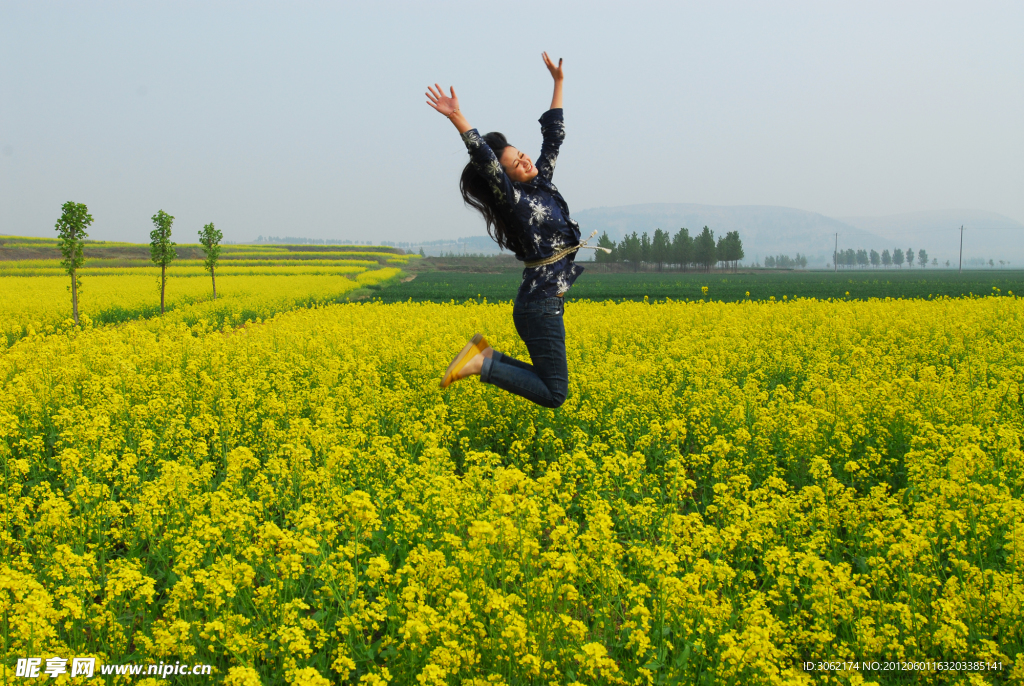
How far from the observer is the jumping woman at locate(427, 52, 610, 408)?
3.98m

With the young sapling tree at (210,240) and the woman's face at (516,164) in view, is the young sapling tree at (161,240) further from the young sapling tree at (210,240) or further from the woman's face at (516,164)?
the woman's face at (516,164)

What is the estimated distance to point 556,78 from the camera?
4.46 meters

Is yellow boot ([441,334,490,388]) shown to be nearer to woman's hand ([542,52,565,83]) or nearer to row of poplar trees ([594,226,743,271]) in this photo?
woman's hand ([542,52,565,83])

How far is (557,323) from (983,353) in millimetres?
7784

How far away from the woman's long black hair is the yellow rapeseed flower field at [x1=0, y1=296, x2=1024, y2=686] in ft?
5.30

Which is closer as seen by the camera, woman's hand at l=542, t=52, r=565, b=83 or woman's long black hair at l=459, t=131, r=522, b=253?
woman's long black hair at l=459, t=131, r=522, b=253

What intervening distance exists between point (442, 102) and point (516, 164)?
634 millimetres

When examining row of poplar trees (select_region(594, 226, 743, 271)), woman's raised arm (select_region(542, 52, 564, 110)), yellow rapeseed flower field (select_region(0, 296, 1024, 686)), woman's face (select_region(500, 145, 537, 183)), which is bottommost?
yellow rapeseed flower field (select_region(0, 296, 1024, 686))

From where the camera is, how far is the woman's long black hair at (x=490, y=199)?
397cm

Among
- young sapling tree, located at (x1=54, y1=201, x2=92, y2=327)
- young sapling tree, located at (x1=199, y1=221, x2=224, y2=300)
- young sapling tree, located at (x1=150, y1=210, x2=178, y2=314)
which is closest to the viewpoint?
young sapling tree, located at (x1=54, y1=201, x2=92, y2=327)

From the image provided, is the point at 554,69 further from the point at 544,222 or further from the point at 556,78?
the point at 544,222

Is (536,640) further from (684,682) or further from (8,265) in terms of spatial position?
(8,265)

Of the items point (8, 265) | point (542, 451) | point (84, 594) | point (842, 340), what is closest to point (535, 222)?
point (542, 451)

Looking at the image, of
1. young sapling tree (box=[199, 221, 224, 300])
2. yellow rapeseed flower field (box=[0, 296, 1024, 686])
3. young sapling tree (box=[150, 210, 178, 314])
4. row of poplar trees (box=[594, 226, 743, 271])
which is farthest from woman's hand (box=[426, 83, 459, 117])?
row of poplar trees (box=[594, 226, 743, 271])
